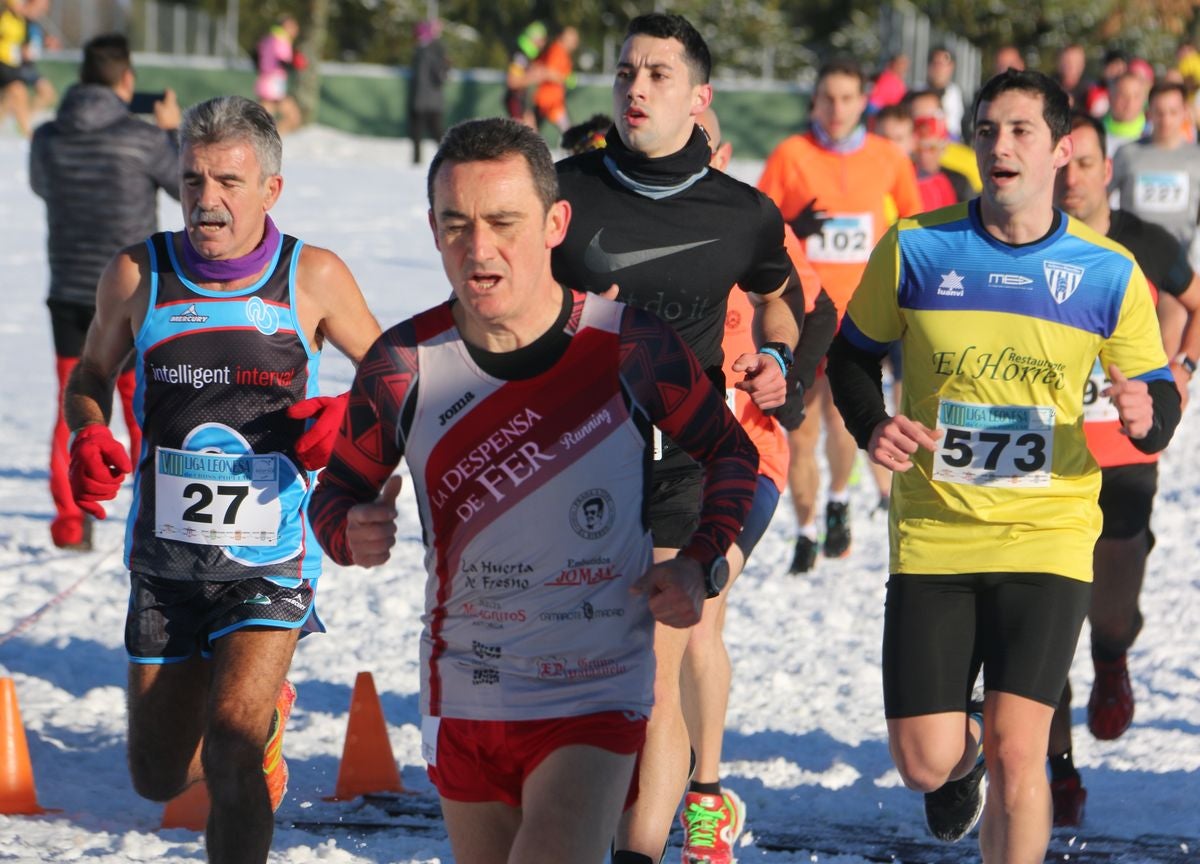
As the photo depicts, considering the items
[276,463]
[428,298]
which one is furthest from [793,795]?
[428,298]

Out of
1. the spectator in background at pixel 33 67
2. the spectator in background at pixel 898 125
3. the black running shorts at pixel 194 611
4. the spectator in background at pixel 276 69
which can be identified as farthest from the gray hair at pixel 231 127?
the spectator in background at pixel 276 69

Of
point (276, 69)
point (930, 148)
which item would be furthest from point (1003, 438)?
point (276, 69)

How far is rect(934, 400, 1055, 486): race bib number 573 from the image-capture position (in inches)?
185

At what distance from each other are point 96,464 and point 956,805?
2.50 metres

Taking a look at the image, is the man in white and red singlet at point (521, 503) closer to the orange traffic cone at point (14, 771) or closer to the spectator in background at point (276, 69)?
the orange traffic cone at point (14, 771)

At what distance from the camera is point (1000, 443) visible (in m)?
4.70

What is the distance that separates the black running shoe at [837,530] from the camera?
9516mm

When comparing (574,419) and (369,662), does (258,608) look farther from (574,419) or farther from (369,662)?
(369,662)

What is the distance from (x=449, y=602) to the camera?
12.2 ft

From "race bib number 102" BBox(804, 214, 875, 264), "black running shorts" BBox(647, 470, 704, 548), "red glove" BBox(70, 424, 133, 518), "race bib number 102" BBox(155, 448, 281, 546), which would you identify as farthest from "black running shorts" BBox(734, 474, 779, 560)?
"race bib number 102" BBox(804, 214, 875, 264)

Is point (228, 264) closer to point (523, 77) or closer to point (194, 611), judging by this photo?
point (194, 611)

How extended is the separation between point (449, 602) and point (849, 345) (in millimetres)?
1732

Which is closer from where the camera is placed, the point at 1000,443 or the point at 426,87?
the point at 1000,443

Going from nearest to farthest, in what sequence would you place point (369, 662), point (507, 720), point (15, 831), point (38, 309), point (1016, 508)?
point (507, 720) → point (1016, 508) → point (15, 831) → point (369, 662) → point (38, 309)
